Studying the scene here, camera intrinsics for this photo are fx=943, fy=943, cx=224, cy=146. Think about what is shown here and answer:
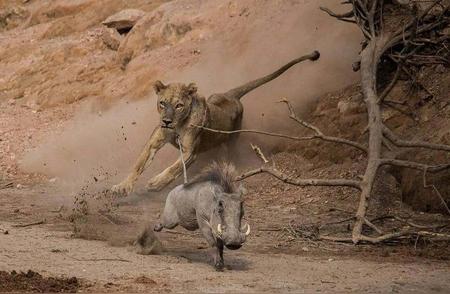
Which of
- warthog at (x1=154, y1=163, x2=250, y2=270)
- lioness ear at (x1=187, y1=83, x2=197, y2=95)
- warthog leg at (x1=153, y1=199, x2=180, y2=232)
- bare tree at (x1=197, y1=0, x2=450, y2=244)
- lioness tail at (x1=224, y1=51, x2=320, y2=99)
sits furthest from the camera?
lioness tail at (x1=224, y1=51, x2=320, y2=99)

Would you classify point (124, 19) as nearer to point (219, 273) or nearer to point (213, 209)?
point (213, 209)

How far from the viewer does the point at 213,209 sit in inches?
347

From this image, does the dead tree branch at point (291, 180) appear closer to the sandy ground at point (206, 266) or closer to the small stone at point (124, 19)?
the sandy ground at point (206, 266)

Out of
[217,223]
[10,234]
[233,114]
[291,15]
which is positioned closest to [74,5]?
[291,15]

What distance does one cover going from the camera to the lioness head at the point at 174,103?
13117mm

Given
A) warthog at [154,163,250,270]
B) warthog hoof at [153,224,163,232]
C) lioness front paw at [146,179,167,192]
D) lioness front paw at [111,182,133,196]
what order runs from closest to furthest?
warthog at [154,163,250,270], warthog hoof at [153,224,163,232], lioness front paw at [111,182,133,196], lioness front paw at [146,179,167,192]

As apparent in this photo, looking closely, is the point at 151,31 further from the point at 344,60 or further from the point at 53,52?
the point at 344,60

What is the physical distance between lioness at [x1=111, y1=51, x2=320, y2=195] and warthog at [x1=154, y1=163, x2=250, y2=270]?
268 cm

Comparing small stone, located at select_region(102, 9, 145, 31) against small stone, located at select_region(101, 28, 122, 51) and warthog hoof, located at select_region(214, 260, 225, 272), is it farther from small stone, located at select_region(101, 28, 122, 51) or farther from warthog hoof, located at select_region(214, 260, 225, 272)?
warthog hoof, located at select_region(214, 260, 225, 272)

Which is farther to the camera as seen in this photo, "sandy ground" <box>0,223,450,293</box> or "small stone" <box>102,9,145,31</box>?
"small stone" <box>102,9,145,31</box>

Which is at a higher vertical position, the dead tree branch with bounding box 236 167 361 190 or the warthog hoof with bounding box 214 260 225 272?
the dead tree branch with bounding box 236 167 361 190

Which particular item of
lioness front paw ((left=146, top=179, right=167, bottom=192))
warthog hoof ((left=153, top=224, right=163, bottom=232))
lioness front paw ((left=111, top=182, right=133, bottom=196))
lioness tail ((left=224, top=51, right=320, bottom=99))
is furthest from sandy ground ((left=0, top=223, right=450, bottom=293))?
lioness tail ((left=224, top=51, right=320, bottom=99))

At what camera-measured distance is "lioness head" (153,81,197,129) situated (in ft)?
43.0

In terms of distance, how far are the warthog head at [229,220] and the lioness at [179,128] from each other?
156 inches
